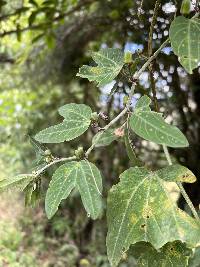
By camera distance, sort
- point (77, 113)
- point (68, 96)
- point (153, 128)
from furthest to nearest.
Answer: point (68, 96), point (77, 113), point (153, 128)

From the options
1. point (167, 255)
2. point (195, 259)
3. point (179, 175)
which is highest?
point (179, 175)

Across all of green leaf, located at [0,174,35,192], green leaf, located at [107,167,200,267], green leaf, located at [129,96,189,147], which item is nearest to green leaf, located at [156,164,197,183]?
green leaf, located at [107,167,200,267]

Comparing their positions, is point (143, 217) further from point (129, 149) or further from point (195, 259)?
point (195, 259)

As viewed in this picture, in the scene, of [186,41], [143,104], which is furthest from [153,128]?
[186,41]

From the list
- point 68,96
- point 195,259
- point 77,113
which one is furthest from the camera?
point 68,96

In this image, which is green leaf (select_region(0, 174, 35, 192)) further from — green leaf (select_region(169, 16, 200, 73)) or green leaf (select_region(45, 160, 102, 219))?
green leaf (select_region(169, 16, 200, 73))

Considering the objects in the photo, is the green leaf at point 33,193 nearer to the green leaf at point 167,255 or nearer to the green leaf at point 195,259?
the green leaf at point 167,255

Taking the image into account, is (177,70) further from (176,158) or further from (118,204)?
(118,204)
